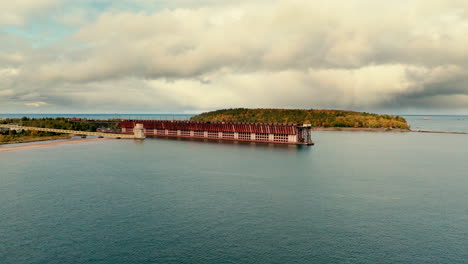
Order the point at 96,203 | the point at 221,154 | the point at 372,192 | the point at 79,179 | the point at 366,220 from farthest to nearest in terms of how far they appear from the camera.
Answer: the point at 221,154
the point at 79,179
the point at 372,192
the point at 96,203
the point at 366,220

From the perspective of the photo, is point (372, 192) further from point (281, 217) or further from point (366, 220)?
point (281, 217)

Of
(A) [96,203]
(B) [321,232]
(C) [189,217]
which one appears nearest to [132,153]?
(A) [96,203]

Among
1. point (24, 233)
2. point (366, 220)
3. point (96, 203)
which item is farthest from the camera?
point (96, 203)

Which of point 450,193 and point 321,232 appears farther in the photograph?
point 450,193
